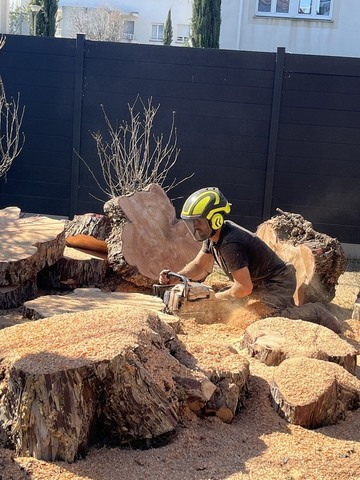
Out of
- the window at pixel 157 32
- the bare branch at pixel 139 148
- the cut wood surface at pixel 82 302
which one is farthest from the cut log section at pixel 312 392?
the window at pixel 157 32

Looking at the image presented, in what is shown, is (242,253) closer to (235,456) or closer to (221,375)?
(221,375)

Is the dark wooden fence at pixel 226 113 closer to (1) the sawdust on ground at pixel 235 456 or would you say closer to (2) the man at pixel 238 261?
(2) the man at pixel 238 261

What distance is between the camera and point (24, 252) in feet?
17.0

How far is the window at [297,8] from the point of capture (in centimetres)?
1717

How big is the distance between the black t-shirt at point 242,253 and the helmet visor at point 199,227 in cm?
18

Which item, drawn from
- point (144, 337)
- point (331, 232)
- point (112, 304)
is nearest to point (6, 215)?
point (112, 304)

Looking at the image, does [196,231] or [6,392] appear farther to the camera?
[196,231]

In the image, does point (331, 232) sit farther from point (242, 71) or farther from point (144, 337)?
point (144, 337)

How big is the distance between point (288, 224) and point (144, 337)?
339 cm

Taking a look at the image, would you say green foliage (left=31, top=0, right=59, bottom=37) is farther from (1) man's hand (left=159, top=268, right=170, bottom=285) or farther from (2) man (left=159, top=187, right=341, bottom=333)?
(1) man's hand (left=159, top=268, right=170, bottom=285)

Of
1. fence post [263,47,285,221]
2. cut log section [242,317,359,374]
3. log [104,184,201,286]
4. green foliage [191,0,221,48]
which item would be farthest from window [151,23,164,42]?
cut log section [242,317,359,374]

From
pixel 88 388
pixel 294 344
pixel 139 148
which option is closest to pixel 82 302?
pixel 294 344

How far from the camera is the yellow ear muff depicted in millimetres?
4584

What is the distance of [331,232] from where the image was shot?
8.69 meters
